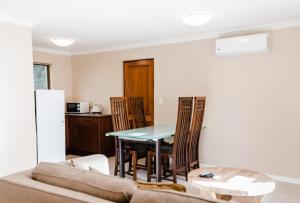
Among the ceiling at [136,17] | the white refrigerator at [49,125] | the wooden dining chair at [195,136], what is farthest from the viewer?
the white refrigerator at [49,125]

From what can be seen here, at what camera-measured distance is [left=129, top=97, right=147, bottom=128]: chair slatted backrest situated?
16.2 feet

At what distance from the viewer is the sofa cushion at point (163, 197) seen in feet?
3.90

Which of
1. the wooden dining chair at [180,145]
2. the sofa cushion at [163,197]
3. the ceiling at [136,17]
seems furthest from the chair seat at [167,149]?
the sofa cushion at [163,197]

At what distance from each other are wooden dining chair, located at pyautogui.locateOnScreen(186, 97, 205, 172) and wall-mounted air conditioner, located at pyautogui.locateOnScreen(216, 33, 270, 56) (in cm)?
85

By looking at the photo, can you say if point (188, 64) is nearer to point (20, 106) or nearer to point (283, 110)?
point (283, 110)

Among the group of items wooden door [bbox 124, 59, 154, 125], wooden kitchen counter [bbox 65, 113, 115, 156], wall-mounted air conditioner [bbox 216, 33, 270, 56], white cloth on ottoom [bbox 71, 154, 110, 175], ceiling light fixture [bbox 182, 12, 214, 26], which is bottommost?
wooden kitchen counter [bbox 65, 113, 115, 156]

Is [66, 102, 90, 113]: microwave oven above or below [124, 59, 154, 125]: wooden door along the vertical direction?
below

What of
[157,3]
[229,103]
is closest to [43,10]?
[157,3]

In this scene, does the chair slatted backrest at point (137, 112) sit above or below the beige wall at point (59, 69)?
below

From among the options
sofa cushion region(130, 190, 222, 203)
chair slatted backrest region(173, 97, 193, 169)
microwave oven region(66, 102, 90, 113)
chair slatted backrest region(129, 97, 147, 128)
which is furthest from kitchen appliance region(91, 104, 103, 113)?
sofa cushion region(130, 190, 222, 203)

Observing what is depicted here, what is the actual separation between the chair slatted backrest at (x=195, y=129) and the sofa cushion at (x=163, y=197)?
2.82m

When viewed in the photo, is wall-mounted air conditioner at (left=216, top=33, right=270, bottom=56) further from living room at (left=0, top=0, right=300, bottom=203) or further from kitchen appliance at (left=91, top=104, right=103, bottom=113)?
kitchen appliance at (left=91, top=104, right=103, bottom=113)

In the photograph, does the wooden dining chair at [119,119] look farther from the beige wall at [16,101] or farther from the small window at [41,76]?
the small window at [41,76]

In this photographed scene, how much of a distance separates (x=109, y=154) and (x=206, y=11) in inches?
138
